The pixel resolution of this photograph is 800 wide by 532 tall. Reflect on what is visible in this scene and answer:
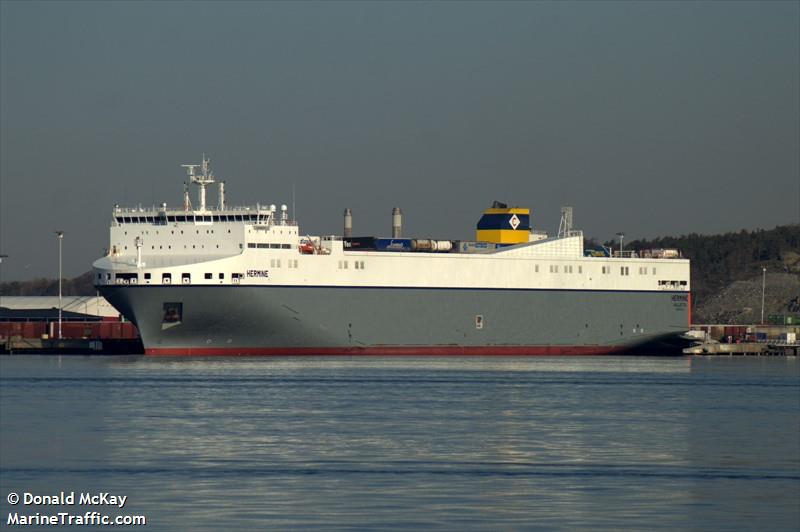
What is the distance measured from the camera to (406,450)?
31297 mm

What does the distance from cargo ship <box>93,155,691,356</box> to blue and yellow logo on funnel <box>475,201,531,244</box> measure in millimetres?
85

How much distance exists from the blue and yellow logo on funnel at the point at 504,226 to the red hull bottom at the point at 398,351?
723cm

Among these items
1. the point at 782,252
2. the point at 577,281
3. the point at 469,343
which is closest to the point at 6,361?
the point at 469,343

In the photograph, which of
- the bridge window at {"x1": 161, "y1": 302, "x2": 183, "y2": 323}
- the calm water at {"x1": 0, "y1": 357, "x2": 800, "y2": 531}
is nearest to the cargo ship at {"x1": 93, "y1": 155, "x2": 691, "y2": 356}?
the bridge window at {"x1": 161, "y1": 302, "x2": 183, "y2": 323}

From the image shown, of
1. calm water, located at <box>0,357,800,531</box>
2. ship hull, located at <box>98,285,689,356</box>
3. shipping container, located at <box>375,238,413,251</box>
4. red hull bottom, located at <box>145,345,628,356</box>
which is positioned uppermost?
shipping container, located at <box>375,238,413,251</box>

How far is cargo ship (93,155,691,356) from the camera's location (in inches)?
2876

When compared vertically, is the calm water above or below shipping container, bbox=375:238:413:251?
below

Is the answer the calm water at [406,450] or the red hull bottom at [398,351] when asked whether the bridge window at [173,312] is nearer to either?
the red hull bottom at [398,351]

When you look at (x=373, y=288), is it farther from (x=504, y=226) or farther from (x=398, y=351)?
(x=504, y=226)

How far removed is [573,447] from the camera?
107 feet

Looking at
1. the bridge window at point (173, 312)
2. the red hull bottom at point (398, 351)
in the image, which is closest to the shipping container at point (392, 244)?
the red hull bottom at point (398, 351)

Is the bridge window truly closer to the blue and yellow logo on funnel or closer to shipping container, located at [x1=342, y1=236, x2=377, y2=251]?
shipping container, located at [x1=342, y1=236, x2=377, y2=251]

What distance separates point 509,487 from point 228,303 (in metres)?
48.1

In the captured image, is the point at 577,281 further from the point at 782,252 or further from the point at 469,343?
the point at 782,252
